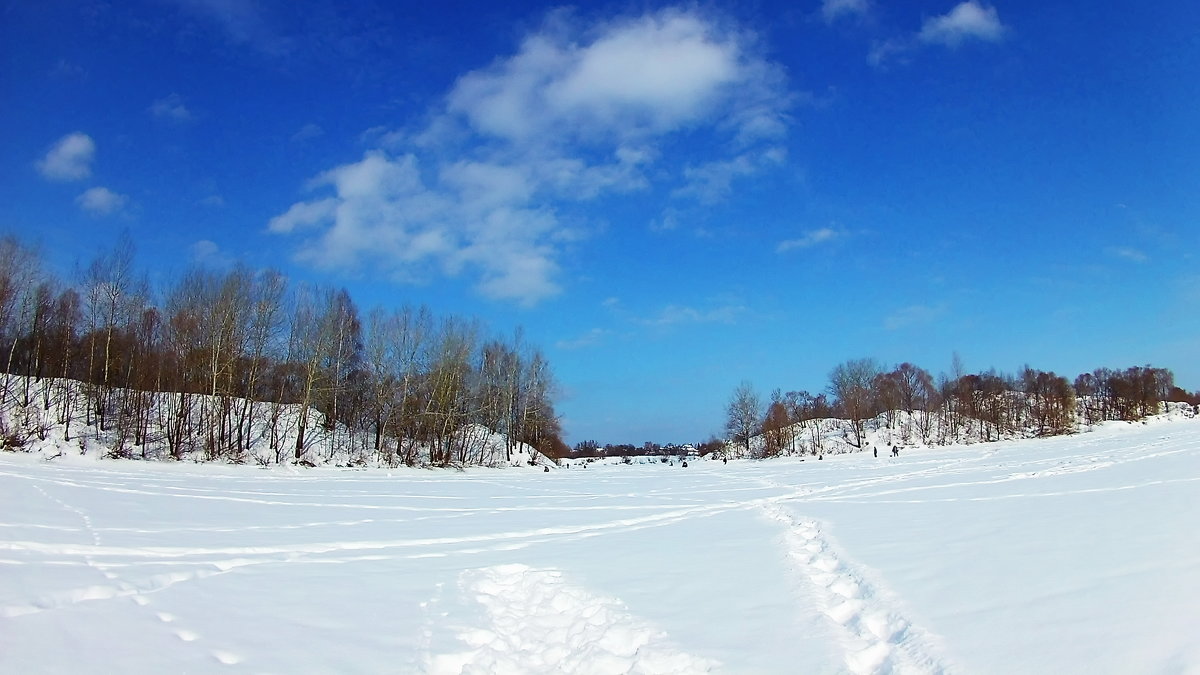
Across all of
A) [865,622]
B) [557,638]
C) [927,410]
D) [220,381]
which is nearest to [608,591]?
[557,638]

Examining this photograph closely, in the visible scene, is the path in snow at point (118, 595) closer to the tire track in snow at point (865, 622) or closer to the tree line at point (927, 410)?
the tire track in snow at point (865, 622)

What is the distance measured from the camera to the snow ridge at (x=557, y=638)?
404 cm

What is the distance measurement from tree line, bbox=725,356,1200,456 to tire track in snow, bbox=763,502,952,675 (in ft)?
176

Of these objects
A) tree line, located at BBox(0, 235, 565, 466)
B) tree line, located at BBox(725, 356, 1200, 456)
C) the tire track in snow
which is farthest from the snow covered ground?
tree line, located at BBox(725, 356, 1200, 456)

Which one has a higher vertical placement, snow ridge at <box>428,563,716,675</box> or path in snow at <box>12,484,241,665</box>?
path in snow at <box>12,484,241,665</box>

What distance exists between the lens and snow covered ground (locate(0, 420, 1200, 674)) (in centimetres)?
383

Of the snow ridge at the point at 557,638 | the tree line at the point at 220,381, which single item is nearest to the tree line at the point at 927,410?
the tree line at the point at 220,381

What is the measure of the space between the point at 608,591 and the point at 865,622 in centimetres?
214

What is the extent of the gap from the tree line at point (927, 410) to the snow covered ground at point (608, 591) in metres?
52.3

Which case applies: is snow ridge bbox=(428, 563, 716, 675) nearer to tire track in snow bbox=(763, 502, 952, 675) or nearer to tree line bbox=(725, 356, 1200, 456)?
tire track in snow bbox=(763, 502, 952, 675)

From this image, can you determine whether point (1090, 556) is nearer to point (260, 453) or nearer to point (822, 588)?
point (822, 588)

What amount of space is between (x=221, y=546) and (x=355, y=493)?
8.81m

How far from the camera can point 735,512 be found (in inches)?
457

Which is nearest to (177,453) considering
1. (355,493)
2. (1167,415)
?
(355,493)
